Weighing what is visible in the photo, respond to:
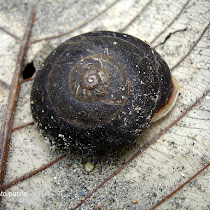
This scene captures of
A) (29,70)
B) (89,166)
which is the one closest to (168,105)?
(89,166)

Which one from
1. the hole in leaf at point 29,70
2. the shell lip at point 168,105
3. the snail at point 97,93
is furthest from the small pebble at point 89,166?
the hole in leaf at point 29,70

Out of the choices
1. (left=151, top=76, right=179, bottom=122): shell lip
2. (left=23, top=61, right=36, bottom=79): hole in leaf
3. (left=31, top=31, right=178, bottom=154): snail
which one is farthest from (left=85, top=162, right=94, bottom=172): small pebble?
(left=23, top=61, right=36, bottom=79): hole in leaf

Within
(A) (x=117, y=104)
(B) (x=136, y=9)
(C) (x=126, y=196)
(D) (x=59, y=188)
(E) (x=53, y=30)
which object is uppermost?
(B) (x=136, y=9)

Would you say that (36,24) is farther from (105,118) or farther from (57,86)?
(105,118)

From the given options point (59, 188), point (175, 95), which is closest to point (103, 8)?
point (175, 95)

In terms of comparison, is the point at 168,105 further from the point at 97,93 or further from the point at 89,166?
the point at 89,166

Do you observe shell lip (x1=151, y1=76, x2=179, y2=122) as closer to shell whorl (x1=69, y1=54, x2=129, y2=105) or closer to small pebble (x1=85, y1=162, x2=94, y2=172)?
shell whorl (x1=69, y1=54, x2=129, y2=105)

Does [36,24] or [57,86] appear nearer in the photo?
[57,86]
